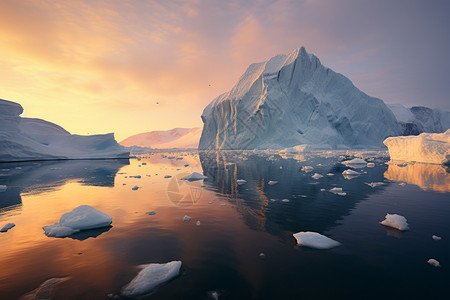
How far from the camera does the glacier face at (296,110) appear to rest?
126ft

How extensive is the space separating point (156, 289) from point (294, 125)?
130 feet

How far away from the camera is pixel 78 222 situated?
4.06m

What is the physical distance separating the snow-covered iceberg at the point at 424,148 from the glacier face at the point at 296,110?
18.5 metres

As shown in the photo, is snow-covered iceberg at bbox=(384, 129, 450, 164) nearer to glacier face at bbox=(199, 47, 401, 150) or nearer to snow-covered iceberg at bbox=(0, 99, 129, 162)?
glacier face at bbox=(199, 47, 401, 150)

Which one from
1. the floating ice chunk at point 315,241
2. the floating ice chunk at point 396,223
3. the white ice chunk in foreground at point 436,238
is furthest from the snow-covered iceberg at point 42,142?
the white ice chunk in foreground at point 436,238

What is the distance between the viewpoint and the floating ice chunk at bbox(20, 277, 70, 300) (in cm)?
222

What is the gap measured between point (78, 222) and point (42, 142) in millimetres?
29880

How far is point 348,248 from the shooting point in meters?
3.19

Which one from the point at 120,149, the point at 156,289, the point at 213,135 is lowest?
the point at 156,289

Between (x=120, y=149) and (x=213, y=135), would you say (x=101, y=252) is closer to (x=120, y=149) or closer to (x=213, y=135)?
(x=120, y=149)

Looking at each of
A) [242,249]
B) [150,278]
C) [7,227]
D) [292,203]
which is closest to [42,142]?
[7,227]

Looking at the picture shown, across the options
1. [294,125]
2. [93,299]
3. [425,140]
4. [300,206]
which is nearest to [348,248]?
[300,206]

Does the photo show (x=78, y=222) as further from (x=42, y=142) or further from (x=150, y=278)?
(x=42, y=142)

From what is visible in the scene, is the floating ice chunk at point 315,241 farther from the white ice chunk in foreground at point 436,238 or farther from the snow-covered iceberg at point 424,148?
the snow-covered iceberg at point 424,148
